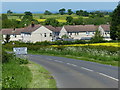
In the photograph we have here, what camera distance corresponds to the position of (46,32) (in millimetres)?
97312

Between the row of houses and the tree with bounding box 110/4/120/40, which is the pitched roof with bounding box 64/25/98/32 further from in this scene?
the tree with bounding box 110/4/120/40

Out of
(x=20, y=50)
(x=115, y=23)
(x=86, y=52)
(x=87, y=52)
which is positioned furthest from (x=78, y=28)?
(x=20, y=50)

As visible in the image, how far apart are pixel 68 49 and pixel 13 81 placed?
33785 millimetres

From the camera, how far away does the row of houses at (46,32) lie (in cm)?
9531

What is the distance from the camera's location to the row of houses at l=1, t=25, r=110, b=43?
313ft

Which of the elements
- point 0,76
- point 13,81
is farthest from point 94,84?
point 0,76

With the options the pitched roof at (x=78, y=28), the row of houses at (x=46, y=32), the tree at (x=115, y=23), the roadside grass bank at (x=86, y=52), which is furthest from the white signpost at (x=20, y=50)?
the pitched roof at (x=78, y=28)

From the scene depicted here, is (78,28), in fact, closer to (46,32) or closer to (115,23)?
(46,32)

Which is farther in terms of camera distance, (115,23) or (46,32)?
(46,32)

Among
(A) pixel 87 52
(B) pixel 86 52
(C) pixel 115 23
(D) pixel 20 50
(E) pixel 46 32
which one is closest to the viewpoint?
(D) pixel 20 50

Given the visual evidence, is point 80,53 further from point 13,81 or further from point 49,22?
point 49,22

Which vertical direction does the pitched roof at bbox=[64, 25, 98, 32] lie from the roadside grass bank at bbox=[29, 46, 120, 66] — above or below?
above

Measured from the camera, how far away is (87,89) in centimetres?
1431

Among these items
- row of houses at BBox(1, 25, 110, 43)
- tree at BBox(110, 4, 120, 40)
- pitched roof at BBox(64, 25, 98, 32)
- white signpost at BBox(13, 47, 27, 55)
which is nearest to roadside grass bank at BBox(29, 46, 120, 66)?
white signpost at BBox(13, 47, 27, 55)
